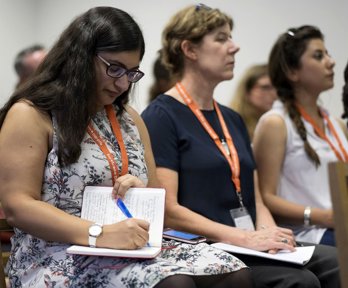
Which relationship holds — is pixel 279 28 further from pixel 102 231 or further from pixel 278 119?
pixel 102 231

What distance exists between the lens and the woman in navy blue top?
2.18 m

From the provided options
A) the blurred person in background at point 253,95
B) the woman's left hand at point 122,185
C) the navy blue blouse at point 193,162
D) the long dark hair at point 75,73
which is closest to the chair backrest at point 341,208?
the woman's left hand at point 122,185

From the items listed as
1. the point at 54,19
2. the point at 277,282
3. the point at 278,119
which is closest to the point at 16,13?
the point at 54,19

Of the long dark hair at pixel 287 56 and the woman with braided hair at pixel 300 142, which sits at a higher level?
the long dark hair at pixel 287 56

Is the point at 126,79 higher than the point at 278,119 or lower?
higher

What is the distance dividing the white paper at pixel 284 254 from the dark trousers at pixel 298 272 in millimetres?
31

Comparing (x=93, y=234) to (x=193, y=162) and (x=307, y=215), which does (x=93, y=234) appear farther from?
(x=307, y=215)

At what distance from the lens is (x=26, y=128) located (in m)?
1.75

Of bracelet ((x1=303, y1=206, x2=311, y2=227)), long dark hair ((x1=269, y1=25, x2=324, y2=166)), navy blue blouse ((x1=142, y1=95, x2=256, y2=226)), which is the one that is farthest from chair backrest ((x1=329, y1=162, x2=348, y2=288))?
long dark hair ((x1=269, y1=25, x2=324, y2=166))

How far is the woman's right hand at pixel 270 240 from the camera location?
2.12 meters

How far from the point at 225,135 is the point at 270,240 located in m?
0.57

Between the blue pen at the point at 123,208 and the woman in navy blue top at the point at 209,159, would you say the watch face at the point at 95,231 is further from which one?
the woman in navy blue top at the point at 209,159

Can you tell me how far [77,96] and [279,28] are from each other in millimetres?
2971

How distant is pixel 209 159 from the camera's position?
2396 millimetres
